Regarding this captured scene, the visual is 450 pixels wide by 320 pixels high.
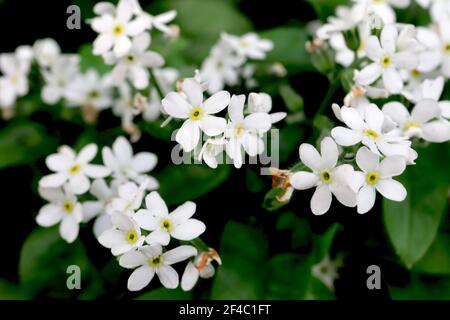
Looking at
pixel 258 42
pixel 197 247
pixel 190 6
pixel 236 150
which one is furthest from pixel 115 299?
pixel 190 6

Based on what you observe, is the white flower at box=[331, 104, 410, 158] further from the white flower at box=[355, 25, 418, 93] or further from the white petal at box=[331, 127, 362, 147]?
the white flower at box=[355, 25, 418, 93]

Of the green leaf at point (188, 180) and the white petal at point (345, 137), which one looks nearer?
the white petal at point (345, 137)

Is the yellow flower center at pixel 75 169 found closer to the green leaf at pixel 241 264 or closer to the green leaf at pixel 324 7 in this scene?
the green leaf at pixel 241 264

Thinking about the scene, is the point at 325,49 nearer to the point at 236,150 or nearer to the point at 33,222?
the point at 236,150

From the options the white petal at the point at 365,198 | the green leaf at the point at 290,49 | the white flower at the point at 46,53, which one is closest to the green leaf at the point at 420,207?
the white petal at the point at 365,198

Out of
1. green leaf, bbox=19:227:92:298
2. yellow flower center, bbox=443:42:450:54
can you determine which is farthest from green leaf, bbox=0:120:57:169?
yellow flower center, bbox=443:42:450:54

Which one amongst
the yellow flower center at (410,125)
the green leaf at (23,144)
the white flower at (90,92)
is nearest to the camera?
the yellow flower center at (410,125)
